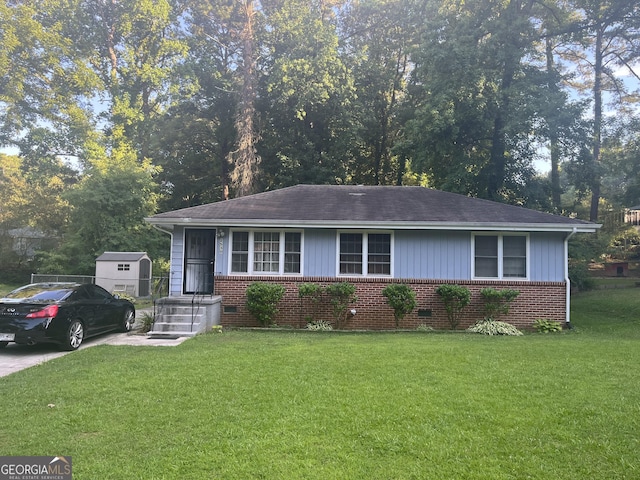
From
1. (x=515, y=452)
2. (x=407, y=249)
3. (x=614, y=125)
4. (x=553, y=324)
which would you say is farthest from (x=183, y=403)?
(x=614, y=125)

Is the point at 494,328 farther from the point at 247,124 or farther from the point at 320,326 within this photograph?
the point at 247,124

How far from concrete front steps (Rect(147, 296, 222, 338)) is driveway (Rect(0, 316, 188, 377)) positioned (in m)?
0.37

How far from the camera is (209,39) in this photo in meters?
28.9

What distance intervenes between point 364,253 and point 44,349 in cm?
765

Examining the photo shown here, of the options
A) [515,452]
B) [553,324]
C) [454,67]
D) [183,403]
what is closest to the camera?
[515,452]

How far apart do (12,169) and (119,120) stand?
946cm

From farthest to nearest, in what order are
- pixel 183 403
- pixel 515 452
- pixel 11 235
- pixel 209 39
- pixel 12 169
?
1. pixel 12 169
2. pixel 209 39
3. pixel 11 235
4. pixel 183 403
5. pixel 515 452

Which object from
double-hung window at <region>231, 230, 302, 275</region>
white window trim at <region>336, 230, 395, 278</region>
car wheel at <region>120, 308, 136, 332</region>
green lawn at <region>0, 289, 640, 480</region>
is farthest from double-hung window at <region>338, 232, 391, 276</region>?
car wheel at <region>120, 308, 136, 332</region>

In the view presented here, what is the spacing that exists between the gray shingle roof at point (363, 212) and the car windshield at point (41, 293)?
3052mm

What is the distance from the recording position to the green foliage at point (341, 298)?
11.0m

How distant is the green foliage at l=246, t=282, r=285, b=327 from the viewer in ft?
36.0

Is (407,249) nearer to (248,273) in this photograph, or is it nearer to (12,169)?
(248,273)

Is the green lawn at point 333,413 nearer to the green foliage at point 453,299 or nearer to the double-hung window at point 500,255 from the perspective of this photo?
the green foliage at point 453,299

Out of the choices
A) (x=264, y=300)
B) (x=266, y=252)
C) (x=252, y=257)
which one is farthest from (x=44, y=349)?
(x=266, y=252)
